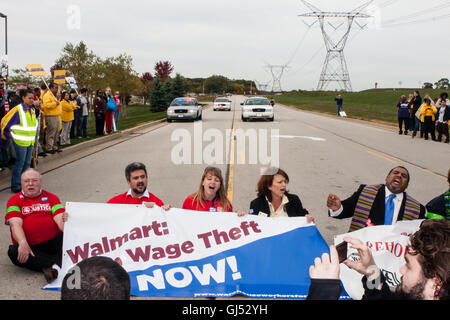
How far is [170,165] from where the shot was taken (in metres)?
11.6

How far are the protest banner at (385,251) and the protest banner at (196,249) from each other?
39cm

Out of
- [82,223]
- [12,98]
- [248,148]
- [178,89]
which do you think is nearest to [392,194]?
[82,223]

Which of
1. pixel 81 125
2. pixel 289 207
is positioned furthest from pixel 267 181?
pixel 81 125

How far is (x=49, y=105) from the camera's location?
12.2 m

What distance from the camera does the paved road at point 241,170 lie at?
259 inches

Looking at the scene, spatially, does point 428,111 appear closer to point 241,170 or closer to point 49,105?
point 241,170

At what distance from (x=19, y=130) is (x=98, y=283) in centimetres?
725

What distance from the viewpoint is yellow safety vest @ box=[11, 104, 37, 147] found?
315 inches

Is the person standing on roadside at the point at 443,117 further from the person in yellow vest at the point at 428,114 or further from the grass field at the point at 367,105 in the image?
the grass field at the point at 367,105

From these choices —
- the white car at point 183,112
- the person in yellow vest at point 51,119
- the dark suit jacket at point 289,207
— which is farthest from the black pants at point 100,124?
the dark suit jacket at point 289,207

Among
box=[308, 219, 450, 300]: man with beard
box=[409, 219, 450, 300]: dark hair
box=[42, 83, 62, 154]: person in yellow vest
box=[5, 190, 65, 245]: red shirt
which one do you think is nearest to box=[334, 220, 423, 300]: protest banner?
box=[308, 219, 450, 300]: man with beard

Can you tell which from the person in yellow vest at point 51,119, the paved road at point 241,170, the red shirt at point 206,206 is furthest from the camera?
the person in yellow vest at point 51,119
